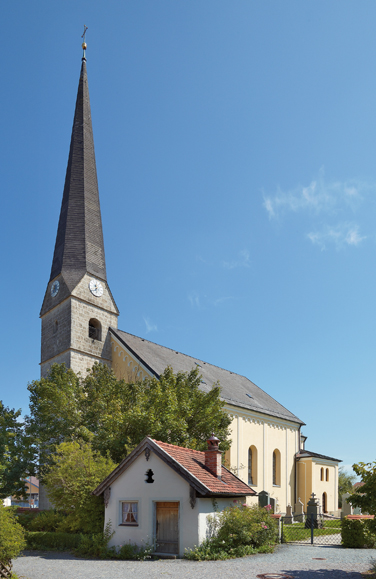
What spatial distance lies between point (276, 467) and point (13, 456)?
71.0 feet

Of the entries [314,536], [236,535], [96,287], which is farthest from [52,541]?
[96,287]

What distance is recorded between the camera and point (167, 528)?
1703 cm

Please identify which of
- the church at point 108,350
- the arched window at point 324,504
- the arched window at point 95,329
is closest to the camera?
the church at point 108,350

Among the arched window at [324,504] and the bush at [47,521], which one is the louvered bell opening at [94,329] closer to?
the bush at [47,521]

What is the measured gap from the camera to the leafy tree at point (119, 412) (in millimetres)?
21984

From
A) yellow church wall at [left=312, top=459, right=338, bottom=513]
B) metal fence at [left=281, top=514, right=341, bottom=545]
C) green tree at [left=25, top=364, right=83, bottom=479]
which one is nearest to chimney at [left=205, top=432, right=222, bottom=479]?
metal fence at [left=281, top=514, right=341, bottom=545]

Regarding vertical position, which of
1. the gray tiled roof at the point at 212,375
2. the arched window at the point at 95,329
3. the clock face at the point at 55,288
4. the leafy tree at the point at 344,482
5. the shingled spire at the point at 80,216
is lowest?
the leafy tree at the point at 344,482

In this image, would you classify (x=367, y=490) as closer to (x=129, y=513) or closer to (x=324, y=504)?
(x=129, y=513)

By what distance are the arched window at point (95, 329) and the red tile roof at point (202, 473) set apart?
16.3 m

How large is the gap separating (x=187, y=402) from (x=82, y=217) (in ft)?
59.2

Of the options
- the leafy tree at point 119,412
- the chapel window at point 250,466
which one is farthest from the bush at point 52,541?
the chapel window at point 250,466

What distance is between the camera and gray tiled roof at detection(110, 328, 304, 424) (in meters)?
34.3

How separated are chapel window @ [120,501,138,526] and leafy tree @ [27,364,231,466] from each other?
315cm

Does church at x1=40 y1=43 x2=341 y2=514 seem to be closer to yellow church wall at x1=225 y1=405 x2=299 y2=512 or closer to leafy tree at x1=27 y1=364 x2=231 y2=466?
yellow church wall at x1=225 y1=405 x2=299 y2=512
